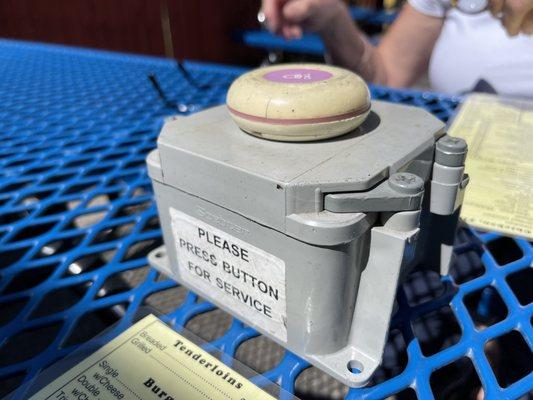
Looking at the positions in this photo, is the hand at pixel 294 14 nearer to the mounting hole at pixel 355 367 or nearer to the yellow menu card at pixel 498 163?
the yellow menu card at pixel 498 163

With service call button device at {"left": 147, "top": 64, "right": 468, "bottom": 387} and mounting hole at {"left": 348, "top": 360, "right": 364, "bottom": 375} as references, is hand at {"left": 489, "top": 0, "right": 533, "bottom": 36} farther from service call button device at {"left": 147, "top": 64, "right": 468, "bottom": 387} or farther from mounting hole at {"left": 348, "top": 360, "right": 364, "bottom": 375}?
mounting hole at {"left": 348, "top": 360, "right": 364, "bottom": 375}

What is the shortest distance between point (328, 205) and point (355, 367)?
0.57 feet

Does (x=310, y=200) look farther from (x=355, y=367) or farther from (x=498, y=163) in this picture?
(x=498, y=163)

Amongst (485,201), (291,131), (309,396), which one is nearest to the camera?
(291,131)

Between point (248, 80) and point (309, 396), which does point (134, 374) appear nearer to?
point (248, 80)

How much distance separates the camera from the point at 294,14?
103 cm

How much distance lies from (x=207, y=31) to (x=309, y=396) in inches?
148

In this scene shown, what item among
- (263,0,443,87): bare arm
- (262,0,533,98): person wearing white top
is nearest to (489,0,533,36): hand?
(262,0,533,98): person wearing white top

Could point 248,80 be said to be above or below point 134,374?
above

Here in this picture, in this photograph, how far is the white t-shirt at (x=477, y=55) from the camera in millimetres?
1091

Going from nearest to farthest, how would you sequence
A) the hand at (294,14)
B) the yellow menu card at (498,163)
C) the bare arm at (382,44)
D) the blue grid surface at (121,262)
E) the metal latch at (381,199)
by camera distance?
1. the metal latch at (381,199)
2. the blue grid surface at (121,262)
3. the yellow menu card at (498,163)
4. the hand at (294,14)
5. the bare arm at (382,44)

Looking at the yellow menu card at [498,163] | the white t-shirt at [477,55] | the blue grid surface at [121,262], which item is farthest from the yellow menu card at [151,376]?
the white t-shirt at [477,55]

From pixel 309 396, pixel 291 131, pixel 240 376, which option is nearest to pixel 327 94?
pixel 291 131

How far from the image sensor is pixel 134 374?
0.39 metres
